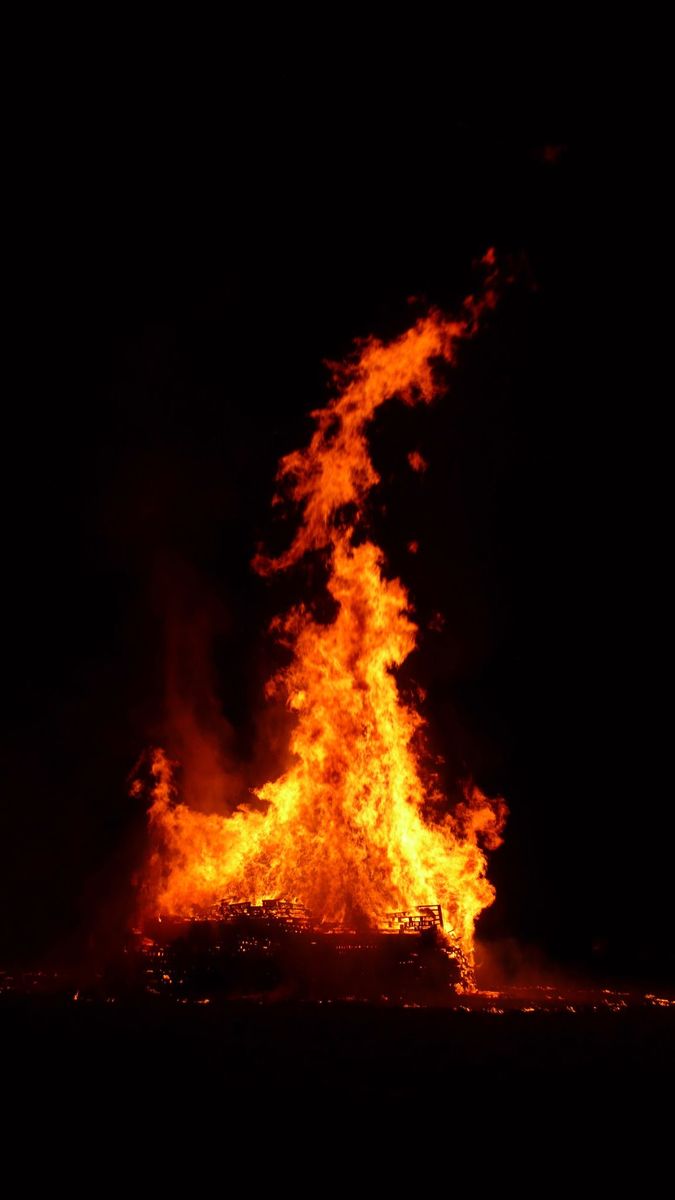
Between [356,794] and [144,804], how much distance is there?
10.8 m

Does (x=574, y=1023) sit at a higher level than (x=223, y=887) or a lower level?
lower

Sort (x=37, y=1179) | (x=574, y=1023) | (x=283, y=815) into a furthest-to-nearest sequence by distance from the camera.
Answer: (x=283, y=815) → (x=574, y=1023) → (x=37, y=1179)

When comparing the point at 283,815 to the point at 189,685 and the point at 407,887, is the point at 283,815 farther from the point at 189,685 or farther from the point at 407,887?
the point at 189,685

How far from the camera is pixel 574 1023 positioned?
54.4 feet

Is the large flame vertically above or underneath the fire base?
above

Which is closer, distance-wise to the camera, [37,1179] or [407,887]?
[37,1179]

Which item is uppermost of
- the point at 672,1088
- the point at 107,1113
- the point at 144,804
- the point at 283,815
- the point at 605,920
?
the point at 144,804

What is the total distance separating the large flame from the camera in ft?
72.6

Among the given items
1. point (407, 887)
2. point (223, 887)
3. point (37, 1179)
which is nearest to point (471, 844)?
point (407, 887)

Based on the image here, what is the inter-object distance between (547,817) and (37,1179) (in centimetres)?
2952

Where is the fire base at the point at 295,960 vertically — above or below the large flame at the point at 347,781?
below

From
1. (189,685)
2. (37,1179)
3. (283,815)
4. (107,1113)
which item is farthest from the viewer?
(189,685)

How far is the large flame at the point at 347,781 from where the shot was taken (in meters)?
22.1

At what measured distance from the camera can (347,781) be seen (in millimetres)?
23125
